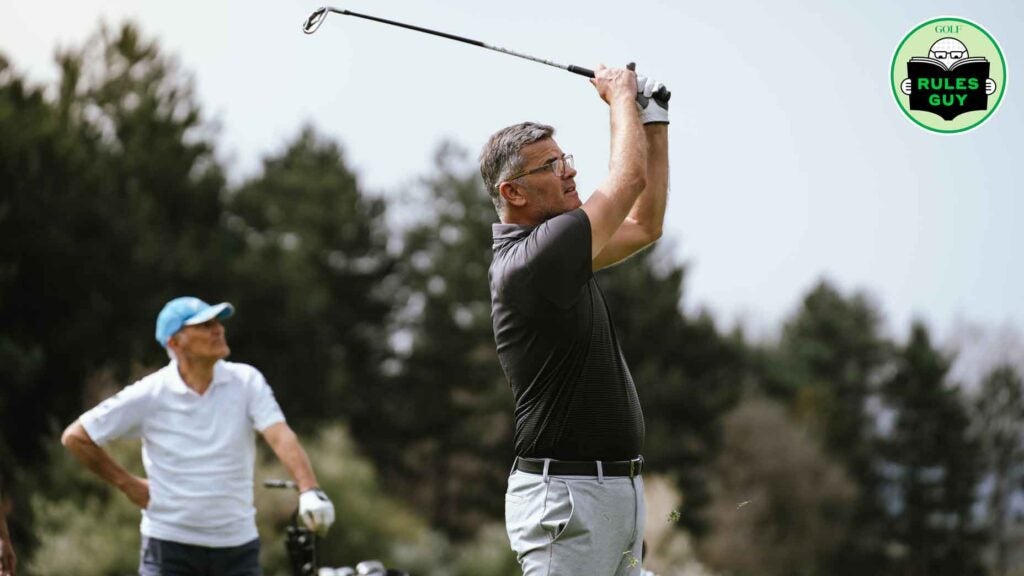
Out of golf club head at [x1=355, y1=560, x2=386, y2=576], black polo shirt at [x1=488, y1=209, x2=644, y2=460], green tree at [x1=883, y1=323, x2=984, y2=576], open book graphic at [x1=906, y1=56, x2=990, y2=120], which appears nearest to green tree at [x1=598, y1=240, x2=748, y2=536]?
green tree at [x1=883, y1=323, x2=984, y2=576]

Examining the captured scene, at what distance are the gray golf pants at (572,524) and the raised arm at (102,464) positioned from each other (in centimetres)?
287

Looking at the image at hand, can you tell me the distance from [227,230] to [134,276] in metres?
7.76

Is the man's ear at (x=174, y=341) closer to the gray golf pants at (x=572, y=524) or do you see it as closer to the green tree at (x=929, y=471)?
the gray golf pants at (x=572, y=524)

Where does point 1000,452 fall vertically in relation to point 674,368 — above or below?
below

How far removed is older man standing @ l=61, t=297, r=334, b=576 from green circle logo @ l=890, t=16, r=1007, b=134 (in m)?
3.90

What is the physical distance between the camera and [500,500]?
4034 centimetres

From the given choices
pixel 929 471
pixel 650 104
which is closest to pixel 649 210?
pixel 650 104

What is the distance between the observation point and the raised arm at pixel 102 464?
6656 mm

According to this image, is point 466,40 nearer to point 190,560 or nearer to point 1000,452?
point 190,560

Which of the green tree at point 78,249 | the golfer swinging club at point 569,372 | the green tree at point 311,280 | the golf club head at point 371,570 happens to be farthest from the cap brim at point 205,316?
the green tree at point 311,280

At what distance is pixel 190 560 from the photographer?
21.2 feet

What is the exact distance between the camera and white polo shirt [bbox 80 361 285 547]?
6492 mm

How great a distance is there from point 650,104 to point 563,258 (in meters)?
0.72

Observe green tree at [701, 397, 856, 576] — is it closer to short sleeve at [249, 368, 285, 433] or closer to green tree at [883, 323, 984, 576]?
green tree at [883, 323, 984, 576]
